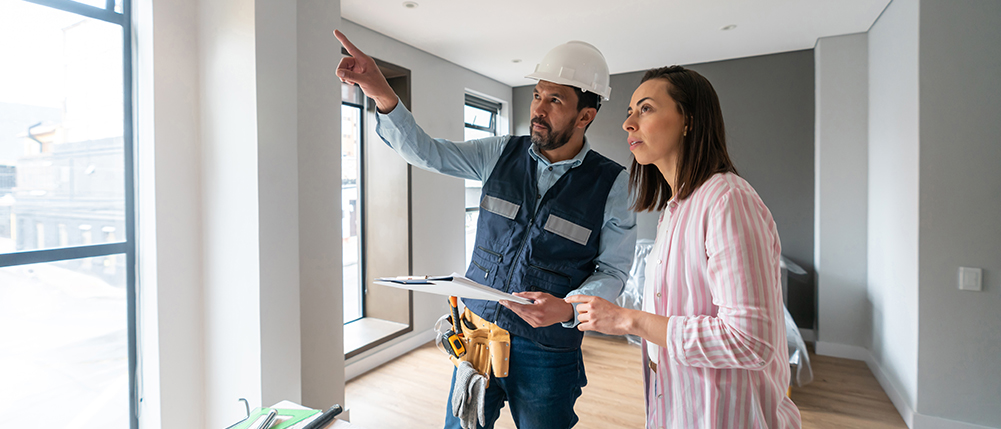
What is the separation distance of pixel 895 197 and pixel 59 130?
166 inches

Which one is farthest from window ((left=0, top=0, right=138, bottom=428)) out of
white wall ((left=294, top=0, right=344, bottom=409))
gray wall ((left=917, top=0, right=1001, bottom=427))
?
gray wall ((left=917, top=0, right=1001, bottom=427))

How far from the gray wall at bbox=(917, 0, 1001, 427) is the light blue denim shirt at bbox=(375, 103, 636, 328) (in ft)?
6.86

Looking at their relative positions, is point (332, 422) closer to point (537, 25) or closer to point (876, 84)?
point (537, 25)

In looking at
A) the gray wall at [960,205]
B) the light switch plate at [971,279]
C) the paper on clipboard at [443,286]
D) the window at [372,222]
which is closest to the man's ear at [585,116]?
the paper on clipboard at [443,286]

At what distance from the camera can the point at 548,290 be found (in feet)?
4.60

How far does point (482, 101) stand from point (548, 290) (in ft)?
13.1

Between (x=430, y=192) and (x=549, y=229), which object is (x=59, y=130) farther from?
(x=430, y=192)

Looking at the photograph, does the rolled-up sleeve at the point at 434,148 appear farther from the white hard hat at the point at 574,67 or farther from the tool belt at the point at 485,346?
the tool belt at the point at 485,346

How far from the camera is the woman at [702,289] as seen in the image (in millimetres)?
831

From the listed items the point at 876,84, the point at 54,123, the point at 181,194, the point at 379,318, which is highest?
the point at 876,84

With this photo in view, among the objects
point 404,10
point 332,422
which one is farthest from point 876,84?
point 332,422

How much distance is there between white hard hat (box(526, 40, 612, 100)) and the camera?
1438 mm

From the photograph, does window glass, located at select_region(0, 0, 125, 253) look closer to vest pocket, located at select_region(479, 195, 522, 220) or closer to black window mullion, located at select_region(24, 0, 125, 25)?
black window mullion, located at select_region(24, 0, 125, 25)

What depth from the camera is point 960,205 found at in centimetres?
238
